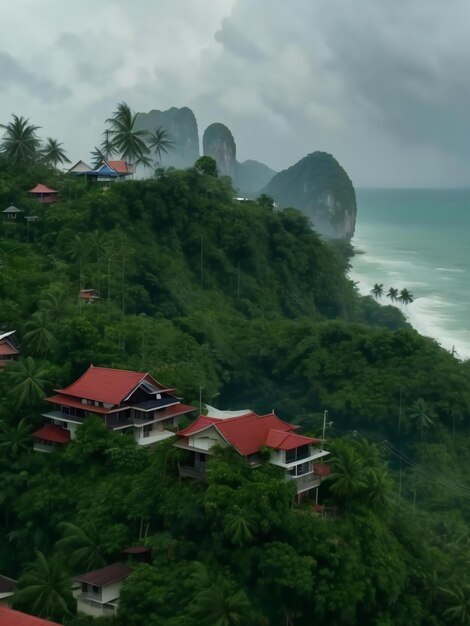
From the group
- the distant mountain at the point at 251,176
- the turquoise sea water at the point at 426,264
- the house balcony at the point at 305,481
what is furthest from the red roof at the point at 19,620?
the distant mountain at the point at 251,176

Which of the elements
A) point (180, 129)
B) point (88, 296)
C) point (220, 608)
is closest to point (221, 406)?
point (88, 296)

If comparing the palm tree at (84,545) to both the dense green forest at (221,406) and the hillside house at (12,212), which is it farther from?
the hillside house at (12,212)

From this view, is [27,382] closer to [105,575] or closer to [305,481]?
[105,575]

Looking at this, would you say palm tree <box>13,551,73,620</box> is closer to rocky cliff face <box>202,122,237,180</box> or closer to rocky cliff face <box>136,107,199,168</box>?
rocky cliff face <box>202,122,237,180</box>

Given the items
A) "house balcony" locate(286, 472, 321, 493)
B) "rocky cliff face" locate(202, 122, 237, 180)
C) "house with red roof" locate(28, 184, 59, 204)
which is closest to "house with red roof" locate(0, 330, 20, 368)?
"house balcony" locate(286, 472, 321, 493)

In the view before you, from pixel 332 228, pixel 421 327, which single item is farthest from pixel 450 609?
pixel 332 228

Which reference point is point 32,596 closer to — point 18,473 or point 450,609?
point 18,473

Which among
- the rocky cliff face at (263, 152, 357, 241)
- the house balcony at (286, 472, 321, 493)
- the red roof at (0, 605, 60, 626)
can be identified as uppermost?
the rocky cliff face at (263, 152, 357, 241)
